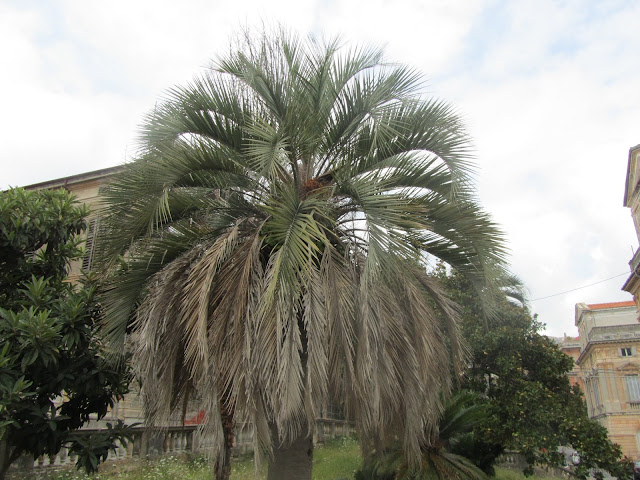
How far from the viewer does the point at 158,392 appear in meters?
5.97

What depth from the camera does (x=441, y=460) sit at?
36.5ft

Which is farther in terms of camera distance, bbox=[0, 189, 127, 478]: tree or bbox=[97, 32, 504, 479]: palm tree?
bbox=[0, 189, 127, 478]: tree

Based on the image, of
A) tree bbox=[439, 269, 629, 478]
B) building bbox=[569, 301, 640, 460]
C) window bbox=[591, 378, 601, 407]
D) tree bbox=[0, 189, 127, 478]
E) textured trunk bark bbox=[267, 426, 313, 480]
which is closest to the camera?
tree bbox=[0, 189, 127, 478]

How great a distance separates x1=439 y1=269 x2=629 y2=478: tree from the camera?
12.7 metres

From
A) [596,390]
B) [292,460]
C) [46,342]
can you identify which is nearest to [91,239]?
[46,342]

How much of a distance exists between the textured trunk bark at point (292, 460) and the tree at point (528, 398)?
6608 mm

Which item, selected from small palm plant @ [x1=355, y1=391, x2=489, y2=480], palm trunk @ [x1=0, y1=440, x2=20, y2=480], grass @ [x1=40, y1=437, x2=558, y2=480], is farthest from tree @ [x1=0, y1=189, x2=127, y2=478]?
small palm plant @ [x1=355, y1=391, x2=489, y2=480]

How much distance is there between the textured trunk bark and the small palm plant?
11.8 feet

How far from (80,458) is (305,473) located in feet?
9.45

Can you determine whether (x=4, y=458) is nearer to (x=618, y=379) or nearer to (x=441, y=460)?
(x=441, y=460)

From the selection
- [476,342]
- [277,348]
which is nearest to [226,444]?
[277,348]

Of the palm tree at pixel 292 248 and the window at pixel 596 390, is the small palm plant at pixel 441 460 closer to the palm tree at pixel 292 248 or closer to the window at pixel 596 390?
the palm tree at pixel 292 248

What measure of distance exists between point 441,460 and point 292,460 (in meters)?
5.65

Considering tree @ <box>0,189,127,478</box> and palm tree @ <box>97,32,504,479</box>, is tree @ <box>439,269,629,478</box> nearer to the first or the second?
palm tree @ <box>97,32,504,479</box>
